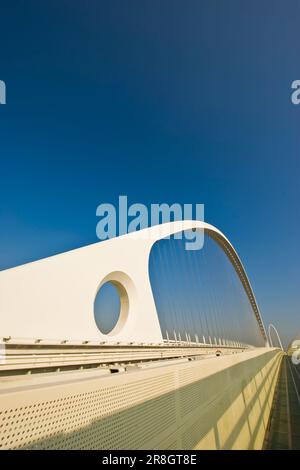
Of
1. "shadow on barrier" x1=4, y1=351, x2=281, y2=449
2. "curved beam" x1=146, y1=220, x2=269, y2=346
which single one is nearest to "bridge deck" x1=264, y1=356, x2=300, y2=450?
"shadow on barrier" x1=4, y1=351, x2=281, y2=449

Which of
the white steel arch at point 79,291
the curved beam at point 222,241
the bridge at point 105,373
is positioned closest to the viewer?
the bridge at point 105,373

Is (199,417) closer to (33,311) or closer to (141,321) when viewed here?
(33,311)

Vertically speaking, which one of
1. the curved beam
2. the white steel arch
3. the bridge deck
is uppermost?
the curved beam

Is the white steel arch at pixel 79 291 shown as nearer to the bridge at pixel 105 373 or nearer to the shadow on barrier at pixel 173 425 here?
the bridge at pixel 105 373

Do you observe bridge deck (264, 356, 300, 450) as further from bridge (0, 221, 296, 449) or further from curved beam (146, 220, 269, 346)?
curved beam (146, 220, 269, 346)

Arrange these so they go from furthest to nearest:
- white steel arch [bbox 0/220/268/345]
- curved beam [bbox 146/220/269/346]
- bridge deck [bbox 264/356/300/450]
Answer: curved beam [bbox 146/220/269/346], bridge deck [bbox 264/356/300/450], white steel arch [bbox 0/220/268/345]

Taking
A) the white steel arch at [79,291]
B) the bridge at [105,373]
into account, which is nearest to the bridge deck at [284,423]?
the bridge at [105,373]

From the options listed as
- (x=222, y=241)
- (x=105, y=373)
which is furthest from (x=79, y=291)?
(x=222, y=241)

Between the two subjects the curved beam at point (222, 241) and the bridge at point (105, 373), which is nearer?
the bridge at point (105, 373)

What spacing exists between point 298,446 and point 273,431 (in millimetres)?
1984

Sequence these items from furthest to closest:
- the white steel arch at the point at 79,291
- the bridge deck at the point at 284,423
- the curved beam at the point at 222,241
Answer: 1. the curved beam at the point at 222,241
2. the bridge deck at the point at 284,423
3. the white steel arch at the point at 79,291

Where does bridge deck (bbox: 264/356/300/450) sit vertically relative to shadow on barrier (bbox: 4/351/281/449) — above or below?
below

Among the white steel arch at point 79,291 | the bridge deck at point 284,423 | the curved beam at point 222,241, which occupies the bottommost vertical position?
the bridge deck at point 284,423
